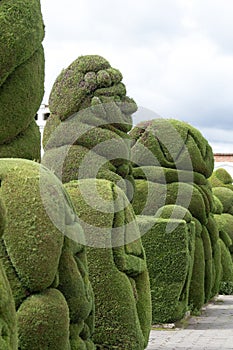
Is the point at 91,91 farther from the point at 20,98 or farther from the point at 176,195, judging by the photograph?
the point at 176,195

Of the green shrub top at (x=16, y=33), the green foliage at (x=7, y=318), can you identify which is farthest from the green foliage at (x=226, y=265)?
the green foliage at (x=7, y=318)

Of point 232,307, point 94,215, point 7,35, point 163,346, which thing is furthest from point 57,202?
point 232,307

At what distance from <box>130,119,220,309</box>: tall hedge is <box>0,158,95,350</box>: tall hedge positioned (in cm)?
803

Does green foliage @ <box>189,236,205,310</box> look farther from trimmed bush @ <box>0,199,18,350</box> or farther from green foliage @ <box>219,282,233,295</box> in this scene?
trimmed bush @ <box>0,199,18,350</box>

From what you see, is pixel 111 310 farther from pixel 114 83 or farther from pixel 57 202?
pixel 114 83

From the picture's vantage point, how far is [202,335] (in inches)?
464

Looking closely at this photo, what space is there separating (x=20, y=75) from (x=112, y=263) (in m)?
2.42

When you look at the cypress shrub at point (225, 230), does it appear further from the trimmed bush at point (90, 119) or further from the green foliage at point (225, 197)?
the trimmed bush at point (90, 119)

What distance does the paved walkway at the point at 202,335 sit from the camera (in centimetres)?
1044

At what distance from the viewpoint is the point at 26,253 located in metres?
5.02

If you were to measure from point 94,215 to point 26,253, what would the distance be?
2674 mm

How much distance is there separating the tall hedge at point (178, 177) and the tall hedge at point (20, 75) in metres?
7.34

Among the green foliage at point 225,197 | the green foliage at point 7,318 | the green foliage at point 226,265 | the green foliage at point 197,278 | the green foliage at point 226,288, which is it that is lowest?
the green foliage at point 226,288

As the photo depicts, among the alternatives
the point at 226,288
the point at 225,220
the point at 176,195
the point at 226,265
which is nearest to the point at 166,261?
the point at 176,195
